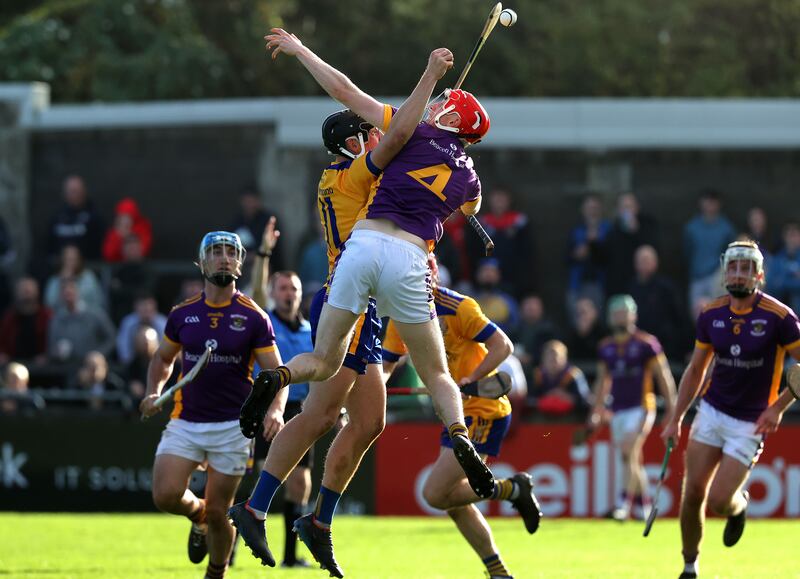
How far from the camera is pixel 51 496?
19.7 m

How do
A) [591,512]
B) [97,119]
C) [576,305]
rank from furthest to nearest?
[97,119]
[576,305]
[591,512]

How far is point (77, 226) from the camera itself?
72.3 feet

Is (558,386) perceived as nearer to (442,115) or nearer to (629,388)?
(629,388)

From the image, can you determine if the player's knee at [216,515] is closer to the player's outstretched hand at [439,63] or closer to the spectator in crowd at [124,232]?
the player's outstretched hand at [439,63]

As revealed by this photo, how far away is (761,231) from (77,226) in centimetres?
883

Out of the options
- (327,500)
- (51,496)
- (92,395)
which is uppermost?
(327,500)

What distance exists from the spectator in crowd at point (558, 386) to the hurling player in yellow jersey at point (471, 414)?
7492 mm

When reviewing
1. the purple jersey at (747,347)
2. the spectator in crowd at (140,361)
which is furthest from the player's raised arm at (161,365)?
the spectator in crowd at (140,361)

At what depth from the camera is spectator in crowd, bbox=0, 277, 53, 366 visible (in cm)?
2125

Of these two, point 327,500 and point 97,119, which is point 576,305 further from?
point 327,500

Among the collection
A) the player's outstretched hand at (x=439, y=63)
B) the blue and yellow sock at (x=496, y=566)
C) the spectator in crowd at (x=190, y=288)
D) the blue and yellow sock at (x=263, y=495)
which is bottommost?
the blue and yellow sock at (x=496, y=566)

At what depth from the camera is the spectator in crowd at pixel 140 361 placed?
1937 centimetres

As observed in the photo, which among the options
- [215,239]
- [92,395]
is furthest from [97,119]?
[215,239]

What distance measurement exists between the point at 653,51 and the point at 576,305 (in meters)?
10.4
